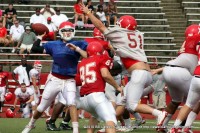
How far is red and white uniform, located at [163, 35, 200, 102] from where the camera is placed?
10453 mm

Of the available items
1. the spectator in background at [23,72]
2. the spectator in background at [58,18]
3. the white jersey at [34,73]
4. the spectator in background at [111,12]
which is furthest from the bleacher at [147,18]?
the white jersey at [34,73]

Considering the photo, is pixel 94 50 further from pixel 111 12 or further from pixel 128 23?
pixel 111 12

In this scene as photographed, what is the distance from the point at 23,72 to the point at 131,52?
8870 millimetres

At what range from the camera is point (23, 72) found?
1895 cm

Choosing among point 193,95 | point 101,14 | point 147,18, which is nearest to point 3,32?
point 101,14

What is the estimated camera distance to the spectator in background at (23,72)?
18812mm

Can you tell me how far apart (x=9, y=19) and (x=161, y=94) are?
6.13m

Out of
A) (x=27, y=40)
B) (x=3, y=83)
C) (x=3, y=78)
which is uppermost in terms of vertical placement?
(x=27, y=40)

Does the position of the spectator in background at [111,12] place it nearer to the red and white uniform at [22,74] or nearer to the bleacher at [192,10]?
the bleacher at [192,10]

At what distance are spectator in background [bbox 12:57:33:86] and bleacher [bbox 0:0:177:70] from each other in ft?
11.0

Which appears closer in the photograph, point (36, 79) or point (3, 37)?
point (36, 79)

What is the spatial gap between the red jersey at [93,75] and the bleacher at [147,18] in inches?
497

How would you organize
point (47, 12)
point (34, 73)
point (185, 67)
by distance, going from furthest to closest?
point (47, 12), point (34, 73), point (185, 67)

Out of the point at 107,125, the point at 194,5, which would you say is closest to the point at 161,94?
the point at 194,5
